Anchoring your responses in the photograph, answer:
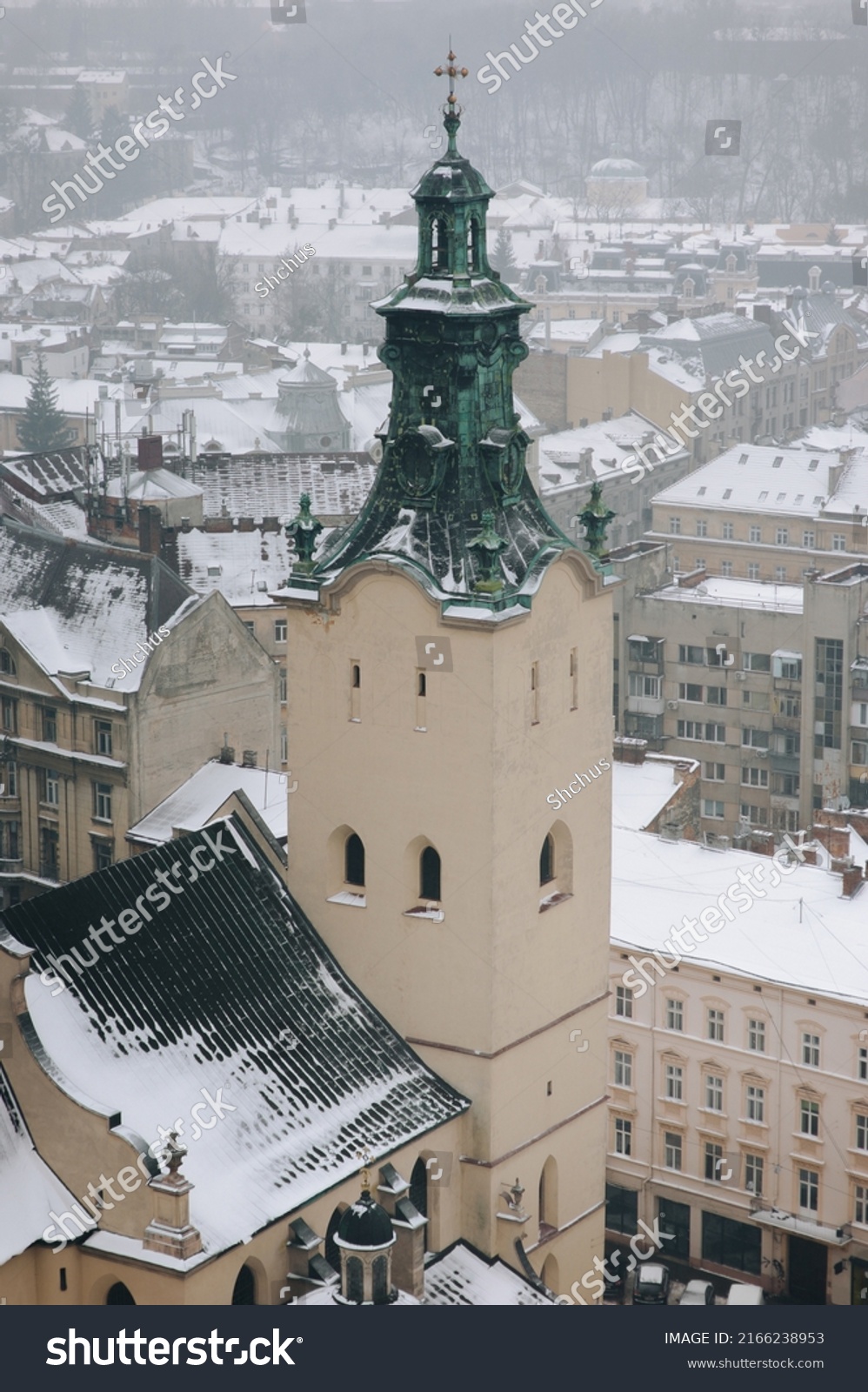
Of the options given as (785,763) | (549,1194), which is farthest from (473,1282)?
(785,763)

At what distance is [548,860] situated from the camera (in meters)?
44.3

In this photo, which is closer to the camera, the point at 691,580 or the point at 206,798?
the point at 206,798

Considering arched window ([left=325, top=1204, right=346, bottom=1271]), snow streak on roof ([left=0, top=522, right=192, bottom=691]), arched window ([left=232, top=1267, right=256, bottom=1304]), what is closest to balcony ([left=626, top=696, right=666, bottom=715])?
snow streak on roof ([left=0, top=522, right=192, bottom=691])

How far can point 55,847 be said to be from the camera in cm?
7525

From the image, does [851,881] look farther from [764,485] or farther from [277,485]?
[764,485]

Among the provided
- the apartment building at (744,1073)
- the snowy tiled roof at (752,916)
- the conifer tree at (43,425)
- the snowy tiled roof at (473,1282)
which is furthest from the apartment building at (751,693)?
the conifer tree at (43,425)

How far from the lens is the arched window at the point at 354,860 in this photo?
145 feet

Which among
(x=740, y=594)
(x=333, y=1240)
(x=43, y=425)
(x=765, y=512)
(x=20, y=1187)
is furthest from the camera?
(x=43, y=425)

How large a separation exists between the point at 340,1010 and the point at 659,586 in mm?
59872

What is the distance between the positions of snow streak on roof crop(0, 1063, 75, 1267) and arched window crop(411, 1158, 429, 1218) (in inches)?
277

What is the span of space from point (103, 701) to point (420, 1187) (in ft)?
105

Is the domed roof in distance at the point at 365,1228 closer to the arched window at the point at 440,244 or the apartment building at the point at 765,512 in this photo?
the arched window at the point at 440,244

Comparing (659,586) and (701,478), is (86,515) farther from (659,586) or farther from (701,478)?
(701,478)

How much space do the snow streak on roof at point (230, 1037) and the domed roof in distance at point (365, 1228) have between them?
74.4 inches
